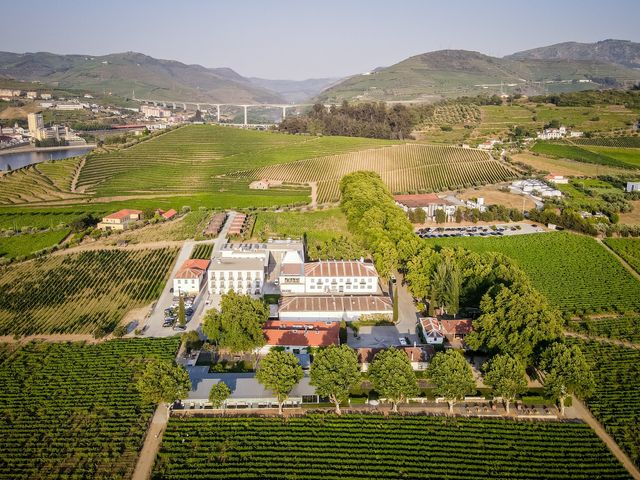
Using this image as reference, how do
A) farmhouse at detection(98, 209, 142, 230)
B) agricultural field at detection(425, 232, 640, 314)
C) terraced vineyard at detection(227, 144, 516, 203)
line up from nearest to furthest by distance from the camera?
agricultural field at detection(425, 232, 640, 314) → farmhouse at detection(98, 209, 142, 230) → terraced vineyard at detection(227, 144, 516, 203)

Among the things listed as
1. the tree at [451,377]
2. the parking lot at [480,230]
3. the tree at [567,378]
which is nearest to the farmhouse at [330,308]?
the tree at [451,377]

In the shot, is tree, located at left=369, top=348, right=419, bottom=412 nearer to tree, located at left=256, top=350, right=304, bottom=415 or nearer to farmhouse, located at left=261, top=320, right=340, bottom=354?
tree, located at left=256, top=350, right=304, bottom=415

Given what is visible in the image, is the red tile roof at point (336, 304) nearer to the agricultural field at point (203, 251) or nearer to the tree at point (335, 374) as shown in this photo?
the tree at point (335, 374)

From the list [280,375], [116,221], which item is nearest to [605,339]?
[280,375]

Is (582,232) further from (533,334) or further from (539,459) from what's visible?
(539,459)

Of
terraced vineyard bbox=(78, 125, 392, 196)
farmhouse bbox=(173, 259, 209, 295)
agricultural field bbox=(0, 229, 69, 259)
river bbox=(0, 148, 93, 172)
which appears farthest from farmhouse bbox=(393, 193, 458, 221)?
river bbox=(0, 148, 93, 172)

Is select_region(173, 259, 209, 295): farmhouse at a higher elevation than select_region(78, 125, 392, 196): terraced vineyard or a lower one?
lower
